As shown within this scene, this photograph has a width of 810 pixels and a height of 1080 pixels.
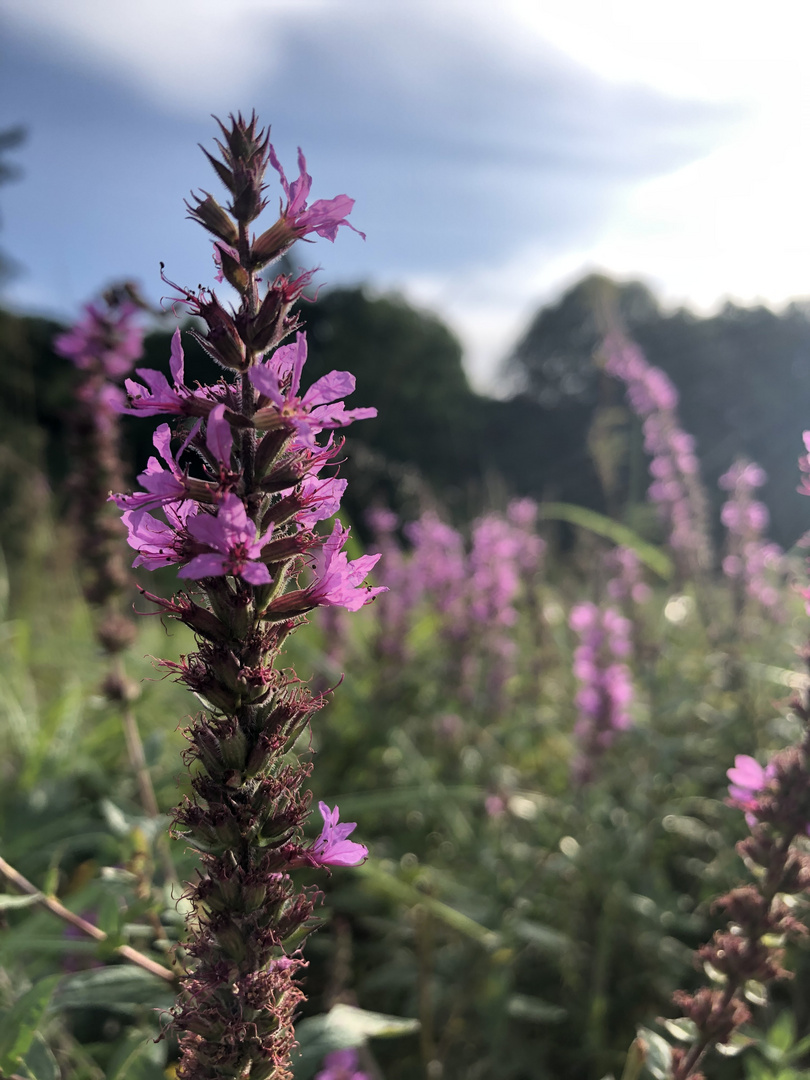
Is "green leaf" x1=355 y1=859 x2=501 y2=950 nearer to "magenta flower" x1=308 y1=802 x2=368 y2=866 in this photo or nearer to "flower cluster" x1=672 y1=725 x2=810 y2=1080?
"flower cluster" x1=672 y1=725 x2=810 y2=1080

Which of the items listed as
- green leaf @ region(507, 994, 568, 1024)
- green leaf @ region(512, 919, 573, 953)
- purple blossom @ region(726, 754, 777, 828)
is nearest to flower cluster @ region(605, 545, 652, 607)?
green leaf @ region(512, 919, 573, 953)

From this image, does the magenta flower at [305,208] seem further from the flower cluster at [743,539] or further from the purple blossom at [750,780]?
the flower cluster at [743,539]

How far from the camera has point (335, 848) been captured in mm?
1348

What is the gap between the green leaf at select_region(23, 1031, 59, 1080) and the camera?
165 cm

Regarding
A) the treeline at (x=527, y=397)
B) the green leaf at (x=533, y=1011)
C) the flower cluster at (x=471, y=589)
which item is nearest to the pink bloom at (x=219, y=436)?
the green leaf at (x=533, y=1011)

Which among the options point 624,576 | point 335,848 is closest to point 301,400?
point 335,848

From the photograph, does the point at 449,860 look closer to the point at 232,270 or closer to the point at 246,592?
the point at 246,592

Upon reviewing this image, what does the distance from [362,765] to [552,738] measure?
160 centimetres

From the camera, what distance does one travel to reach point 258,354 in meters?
1.25

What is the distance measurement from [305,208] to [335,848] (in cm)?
120

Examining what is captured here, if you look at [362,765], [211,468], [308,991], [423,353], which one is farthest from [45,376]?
[211,468]

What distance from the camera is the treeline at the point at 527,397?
1103cm

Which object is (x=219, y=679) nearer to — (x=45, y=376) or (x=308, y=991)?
(x=308, y=991)

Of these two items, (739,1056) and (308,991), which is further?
(308,991)
